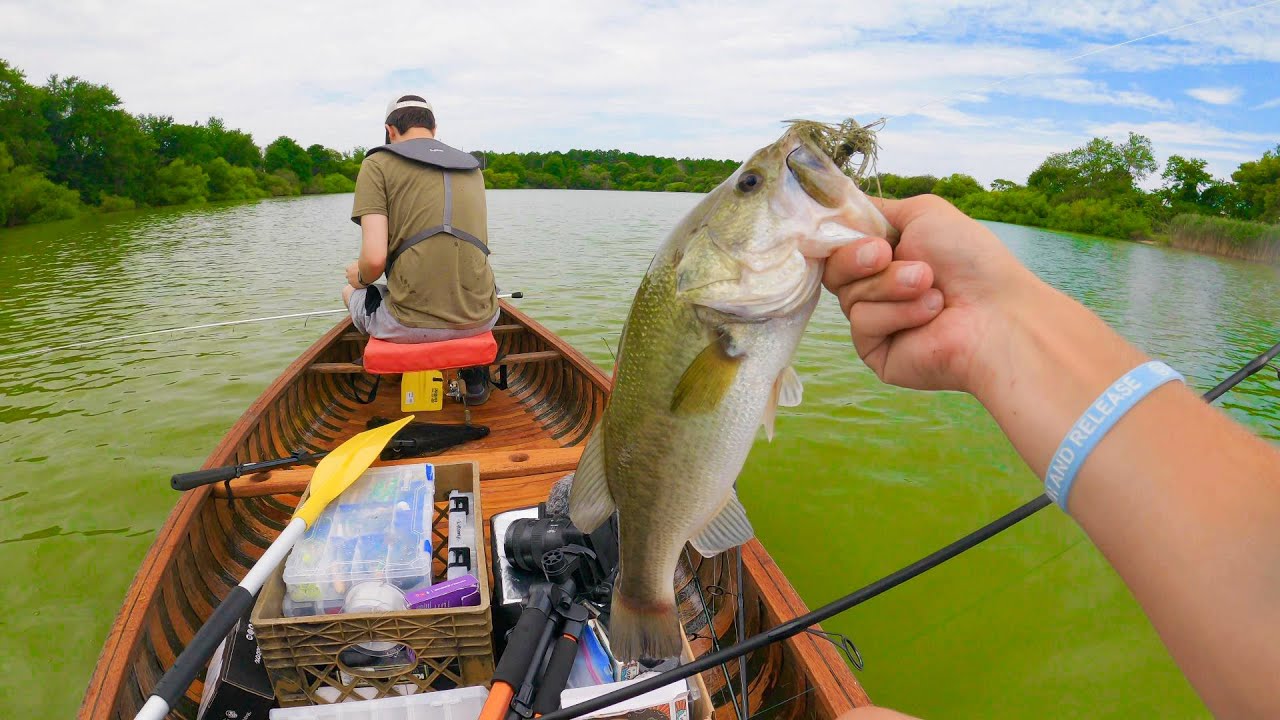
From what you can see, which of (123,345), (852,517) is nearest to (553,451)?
(852,517)

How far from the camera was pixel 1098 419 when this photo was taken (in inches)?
45.5

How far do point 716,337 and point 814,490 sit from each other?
5.37 m

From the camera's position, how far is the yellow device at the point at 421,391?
5617 millimetres

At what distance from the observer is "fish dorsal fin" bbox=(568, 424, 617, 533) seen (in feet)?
6.11

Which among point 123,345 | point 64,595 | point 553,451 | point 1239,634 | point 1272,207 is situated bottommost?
point 64,595

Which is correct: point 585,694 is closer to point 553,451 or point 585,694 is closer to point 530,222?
point 553,451

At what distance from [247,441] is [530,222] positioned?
32.4m

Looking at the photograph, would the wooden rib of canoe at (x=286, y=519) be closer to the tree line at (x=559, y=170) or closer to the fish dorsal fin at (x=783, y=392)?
the fish dorsal fin at (x=783, y=392)

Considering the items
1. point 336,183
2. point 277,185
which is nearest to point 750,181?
point 277,185

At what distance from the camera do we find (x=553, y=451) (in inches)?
165

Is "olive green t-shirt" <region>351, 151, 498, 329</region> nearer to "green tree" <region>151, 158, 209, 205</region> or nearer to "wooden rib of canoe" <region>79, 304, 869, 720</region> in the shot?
"wooden rib of canoe" <region>79, 304, 869, 720</region>

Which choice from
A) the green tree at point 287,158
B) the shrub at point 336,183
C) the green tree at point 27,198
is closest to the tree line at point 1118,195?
the green tree at point 27,198

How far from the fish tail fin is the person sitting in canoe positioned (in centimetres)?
378

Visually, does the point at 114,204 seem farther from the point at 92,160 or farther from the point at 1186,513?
the point at 1186,513
